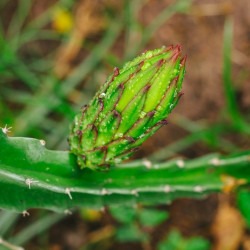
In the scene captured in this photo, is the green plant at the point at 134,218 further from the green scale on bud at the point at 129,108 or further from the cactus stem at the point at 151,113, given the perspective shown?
the cactus stem at the point at 151,113

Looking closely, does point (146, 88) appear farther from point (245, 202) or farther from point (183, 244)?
point (183, 244)

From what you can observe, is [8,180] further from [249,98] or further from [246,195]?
[249,98]

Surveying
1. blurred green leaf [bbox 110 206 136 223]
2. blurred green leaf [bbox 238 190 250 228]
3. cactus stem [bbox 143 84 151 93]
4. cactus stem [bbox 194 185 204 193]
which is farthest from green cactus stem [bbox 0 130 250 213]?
blurred green leaf [bbox 110 206 136 223]

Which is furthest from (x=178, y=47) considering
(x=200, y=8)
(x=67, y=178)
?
(x=200, y=8)

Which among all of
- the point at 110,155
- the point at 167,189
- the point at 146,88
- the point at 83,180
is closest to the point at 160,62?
the point at 146,88

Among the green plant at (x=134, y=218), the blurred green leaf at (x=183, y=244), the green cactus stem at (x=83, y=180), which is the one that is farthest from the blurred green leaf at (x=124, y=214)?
the green cactus stem at (x=83, y=180)

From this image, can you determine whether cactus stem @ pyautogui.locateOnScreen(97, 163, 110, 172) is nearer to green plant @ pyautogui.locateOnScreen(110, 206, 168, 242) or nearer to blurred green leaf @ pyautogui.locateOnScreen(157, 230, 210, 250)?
green plant @ pyautogui.locateOnScreen(110, 206, 168, 242)
